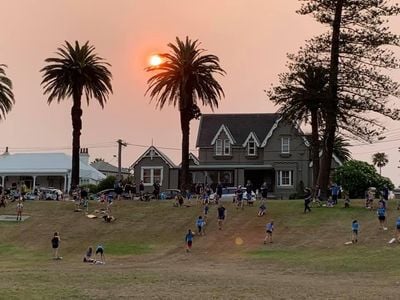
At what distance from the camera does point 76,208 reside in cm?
5166

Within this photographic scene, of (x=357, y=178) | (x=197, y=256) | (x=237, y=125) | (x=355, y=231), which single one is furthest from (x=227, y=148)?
(x=197, y=256)

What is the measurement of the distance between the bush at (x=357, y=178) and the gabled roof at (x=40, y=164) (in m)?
35.6

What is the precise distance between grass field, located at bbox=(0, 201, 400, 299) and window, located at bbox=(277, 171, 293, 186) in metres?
23.3

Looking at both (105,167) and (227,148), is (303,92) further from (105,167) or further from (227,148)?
(105,167)

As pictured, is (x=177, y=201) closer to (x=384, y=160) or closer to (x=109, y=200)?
(x=109, y=200)

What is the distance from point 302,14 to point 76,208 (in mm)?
23225

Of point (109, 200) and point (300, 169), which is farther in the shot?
point (300, 169)

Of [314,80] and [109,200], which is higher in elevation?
[314,80]

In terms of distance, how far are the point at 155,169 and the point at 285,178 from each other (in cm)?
1586

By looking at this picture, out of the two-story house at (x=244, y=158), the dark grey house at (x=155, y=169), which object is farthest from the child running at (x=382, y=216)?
the dark grey house at (x=155, y=169)

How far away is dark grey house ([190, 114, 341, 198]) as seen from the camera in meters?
73.8

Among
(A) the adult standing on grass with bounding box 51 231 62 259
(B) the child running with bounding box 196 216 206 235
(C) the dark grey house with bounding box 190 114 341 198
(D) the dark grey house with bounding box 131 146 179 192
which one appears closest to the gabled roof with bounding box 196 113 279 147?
(C) the dark grey house with bounding box 190 114 341 198

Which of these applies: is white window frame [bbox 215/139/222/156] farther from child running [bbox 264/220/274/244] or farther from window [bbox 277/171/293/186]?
child running [bbox 264/220/274/244]

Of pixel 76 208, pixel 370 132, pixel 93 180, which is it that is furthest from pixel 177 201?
pixel 93 180
